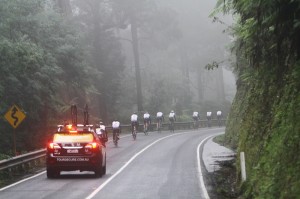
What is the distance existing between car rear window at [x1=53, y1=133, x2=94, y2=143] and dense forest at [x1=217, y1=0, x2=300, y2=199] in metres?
5.47

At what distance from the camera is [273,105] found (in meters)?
13.4

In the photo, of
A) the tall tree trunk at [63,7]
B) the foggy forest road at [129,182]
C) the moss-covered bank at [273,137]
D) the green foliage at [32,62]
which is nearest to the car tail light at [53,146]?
the foggy forest road at [129,182]

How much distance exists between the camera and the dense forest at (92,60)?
26.5 m

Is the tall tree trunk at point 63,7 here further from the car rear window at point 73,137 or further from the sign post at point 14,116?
the car rear window at point 73,137

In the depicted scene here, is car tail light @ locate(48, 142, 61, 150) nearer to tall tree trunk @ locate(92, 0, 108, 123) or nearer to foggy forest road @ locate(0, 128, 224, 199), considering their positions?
foggy forest road @ locate(0, 128, 224, 199)

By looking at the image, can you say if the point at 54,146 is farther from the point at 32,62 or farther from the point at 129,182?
the point at 32,62

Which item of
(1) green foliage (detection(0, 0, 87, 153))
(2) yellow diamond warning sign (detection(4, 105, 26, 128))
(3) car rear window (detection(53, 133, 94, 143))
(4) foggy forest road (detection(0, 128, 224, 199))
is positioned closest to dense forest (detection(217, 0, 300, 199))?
(4) foggy forest road (detection(0, 128, 224, 199))

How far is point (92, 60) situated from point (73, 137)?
3394cm

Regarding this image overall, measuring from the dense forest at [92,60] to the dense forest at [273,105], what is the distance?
1163 centimetres

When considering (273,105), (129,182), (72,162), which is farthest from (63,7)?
(273,105)

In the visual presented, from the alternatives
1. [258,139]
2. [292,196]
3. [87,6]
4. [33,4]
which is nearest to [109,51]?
[87,6]

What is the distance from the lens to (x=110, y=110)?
2098 inches

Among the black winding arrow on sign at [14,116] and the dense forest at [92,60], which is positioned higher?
the dense forest at [92,60]

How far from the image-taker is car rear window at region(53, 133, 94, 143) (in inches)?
727
